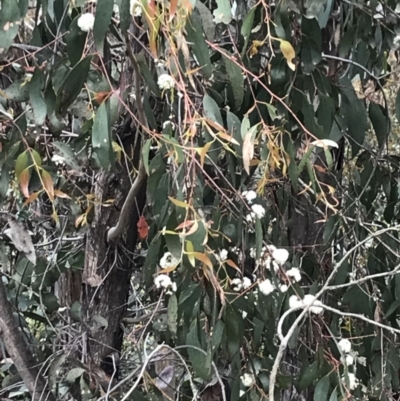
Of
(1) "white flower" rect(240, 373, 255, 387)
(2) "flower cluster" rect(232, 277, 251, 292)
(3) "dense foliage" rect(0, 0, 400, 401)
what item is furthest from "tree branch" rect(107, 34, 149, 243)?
(1) "white flower" rect(240, 373, 255, 387)

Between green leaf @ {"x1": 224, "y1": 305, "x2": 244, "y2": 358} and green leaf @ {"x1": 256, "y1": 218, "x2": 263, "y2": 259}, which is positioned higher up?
green leaf @ {"x1": 256, "y1": 218, "x2": 263, "y2": 259}

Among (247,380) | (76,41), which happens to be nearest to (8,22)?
(76,41)

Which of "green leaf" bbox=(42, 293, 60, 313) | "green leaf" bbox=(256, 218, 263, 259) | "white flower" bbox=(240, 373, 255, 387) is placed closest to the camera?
"green leaf" bbox=(256, 218, 263, 259)

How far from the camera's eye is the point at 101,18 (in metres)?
0.63

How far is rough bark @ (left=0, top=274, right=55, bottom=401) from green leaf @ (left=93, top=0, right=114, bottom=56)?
570mm

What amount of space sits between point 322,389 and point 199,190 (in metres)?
0.37

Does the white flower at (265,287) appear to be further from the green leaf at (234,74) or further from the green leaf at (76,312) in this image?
the green leaf at (76,312)

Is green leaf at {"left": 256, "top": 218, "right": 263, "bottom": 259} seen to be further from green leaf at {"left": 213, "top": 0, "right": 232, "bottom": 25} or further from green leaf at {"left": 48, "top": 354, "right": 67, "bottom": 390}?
green leaf at {"left": 48, "top": 354, "right": 67, "bottom": 390}

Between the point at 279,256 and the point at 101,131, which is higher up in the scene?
the point at 101,131

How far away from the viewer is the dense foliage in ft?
2.37

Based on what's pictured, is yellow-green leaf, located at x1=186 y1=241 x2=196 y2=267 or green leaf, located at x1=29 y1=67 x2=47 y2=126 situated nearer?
yellow-green leaf, located at x1=186 y1=241 x2=196 y2=267

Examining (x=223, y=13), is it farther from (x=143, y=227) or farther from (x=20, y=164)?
(x=143, y=227)

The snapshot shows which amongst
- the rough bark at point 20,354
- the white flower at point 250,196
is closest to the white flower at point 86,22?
the white flower at point 250,196

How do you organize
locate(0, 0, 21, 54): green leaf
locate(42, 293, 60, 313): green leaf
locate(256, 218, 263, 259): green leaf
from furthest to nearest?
locate(42, 293, 60, 313): green leaf < locate(256, 218, 263, 259): green leaf < locate(0, 0, 21, 54): green leaf
